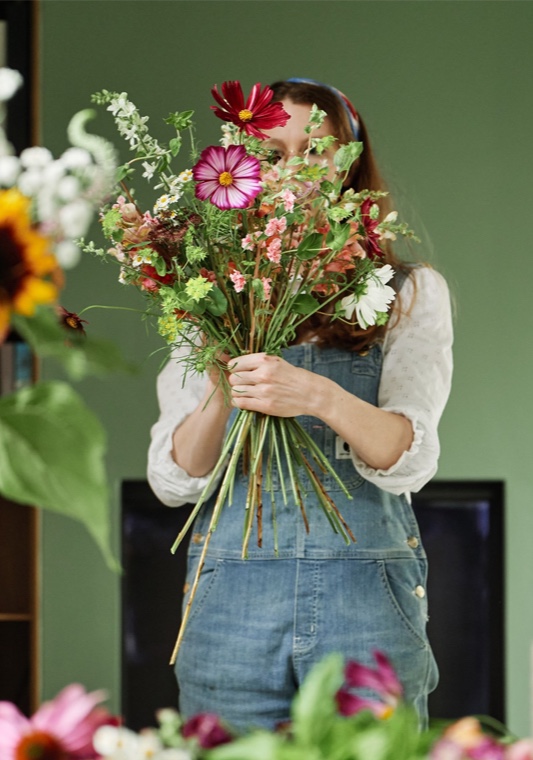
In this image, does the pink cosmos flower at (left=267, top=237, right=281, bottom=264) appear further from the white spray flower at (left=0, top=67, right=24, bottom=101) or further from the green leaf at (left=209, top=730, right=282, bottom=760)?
the green leaf at (left=209, top=730, right=282, bottom=760)

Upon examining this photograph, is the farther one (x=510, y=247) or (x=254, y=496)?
(x=510, y=247)

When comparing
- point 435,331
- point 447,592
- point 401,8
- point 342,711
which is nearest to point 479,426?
point 447,592

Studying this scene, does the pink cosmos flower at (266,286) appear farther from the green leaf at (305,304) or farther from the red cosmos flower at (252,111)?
the red cosmos flower at (252,111)

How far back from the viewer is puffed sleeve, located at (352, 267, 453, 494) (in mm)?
1269

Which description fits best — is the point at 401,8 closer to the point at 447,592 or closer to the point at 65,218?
the point at 447,592

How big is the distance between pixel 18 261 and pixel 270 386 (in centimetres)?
68

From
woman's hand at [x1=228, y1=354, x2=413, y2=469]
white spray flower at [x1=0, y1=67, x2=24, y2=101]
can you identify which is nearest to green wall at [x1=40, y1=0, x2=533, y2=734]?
woman's hand at [x1=228, y1=354, x2=413, y2=469]

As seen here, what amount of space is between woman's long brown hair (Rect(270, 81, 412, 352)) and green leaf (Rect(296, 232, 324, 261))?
0.32m

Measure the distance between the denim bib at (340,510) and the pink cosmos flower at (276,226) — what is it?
16.1 inches

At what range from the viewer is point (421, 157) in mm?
2662

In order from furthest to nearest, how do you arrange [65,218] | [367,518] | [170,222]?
[367,518], [170,222], [65,218]

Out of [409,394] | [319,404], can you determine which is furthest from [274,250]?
[409,394]

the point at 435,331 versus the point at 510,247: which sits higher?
the point at 510,247

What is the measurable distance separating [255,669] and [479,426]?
1539mm
